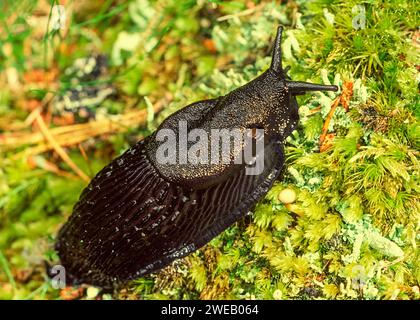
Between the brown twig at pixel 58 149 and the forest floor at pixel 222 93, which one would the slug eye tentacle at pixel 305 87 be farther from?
the brown twig at pixel 58 149

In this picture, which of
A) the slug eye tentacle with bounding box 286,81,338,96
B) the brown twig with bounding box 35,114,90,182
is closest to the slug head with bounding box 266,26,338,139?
the slug eye tentacle with bounding box 286,81,338,96

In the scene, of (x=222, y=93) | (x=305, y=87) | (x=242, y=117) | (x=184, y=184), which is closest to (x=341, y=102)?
(x=305, y=87)

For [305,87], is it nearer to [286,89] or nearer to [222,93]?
[286,89]

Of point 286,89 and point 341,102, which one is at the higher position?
point 286,89

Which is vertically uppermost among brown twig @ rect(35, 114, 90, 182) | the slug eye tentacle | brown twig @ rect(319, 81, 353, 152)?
the slug eye tentacle

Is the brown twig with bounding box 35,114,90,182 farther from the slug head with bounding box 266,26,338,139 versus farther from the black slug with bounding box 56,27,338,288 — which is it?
the slug head with bounding box 266,26,338,139

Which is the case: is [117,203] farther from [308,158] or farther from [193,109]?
[308,158]

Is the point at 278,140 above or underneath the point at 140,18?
underneath

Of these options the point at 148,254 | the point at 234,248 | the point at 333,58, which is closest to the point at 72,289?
the point at 148,254
